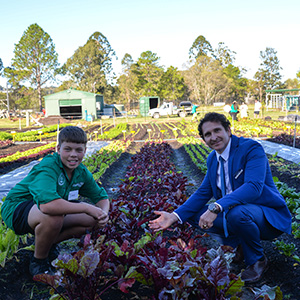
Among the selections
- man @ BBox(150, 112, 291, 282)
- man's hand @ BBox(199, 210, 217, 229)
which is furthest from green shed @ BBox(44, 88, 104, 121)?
man's hand @ BBox(199, 210, 217, 229)

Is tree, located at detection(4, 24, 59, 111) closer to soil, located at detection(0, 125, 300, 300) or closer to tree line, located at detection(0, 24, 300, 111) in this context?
tree line, located at detection(0, 24, 300, 111)

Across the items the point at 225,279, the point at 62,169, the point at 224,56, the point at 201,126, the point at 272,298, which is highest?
the point at 224,56

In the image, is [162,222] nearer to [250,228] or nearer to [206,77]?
[250,228]

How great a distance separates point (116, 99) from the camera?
62.4m

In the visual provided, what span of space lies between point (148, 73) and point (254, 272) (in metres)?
40.8

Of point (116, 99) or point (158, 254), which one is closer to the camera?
point (158, 254)

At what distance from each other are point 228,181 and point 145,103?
31215 millimetres

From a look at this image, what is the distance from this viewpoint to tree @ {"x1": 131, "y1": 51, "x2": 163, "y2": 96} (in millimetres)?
41094

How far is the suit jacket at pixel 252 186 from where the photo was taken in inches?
98.9

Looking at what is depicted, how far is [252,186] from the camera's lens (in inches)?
99.0

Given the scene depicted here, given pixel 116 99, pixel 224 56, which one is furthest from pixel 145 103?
pixel 224 56

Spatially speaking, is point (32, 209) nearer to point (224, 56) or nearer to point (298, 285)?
point (298, 285)

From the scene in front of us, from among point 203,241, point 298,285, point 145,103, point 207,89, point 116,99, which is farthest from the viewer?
point 116,99

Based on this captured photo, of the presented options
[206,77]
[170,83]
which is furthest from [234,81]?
[170,83]
